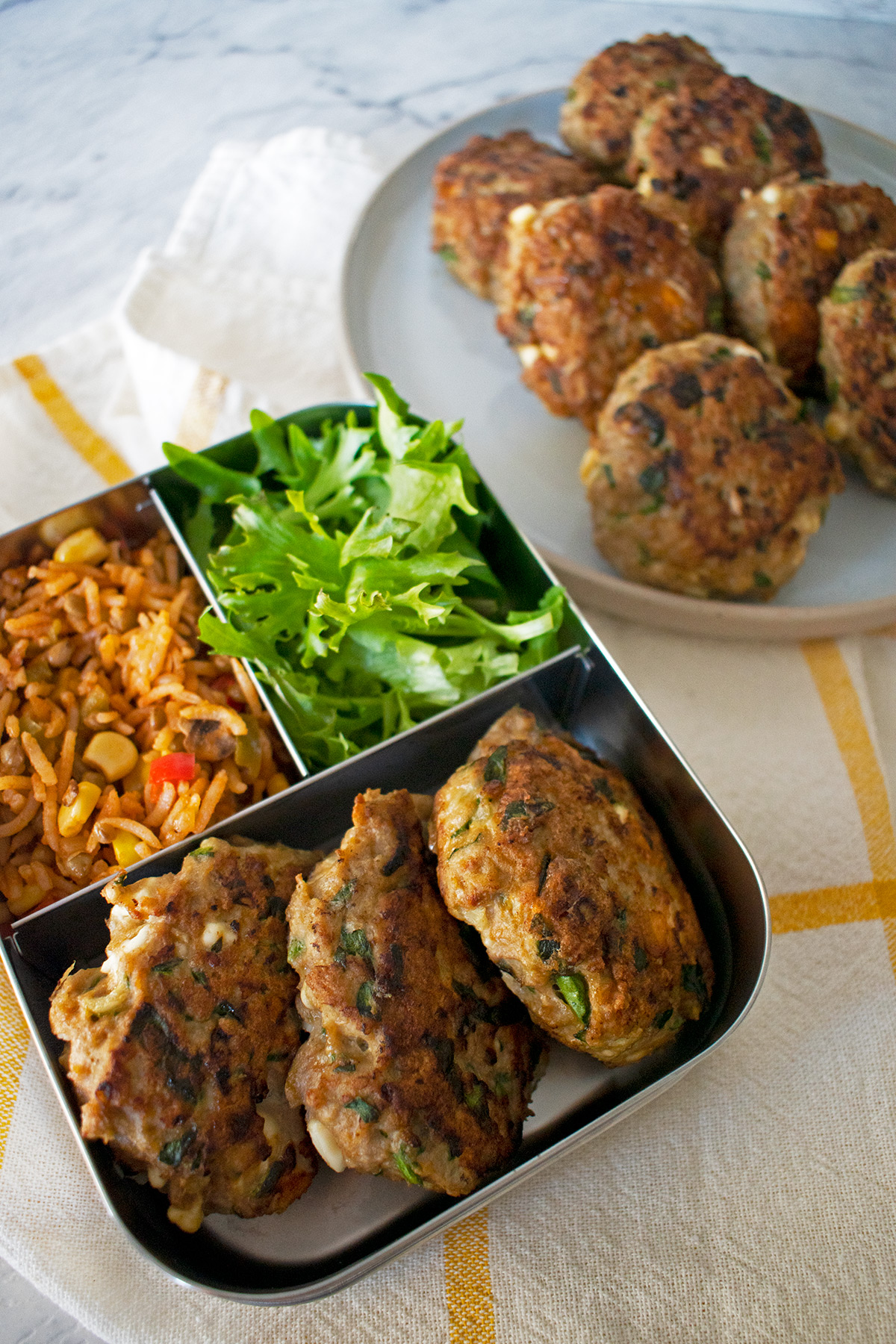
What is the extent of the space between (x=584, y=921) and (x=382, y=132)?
368cm

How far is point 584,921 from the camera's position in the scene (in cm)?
165

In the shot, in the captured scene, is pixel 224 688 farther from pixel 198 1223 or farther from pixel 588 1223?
pixel 588 1223

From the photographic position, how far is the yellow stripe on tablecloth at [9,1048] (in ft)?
6.39

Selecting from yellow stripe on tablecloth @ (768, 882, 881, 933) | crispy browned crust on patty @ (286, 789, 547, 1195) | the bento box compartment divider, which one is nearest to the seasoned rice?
the bento box compartment divider

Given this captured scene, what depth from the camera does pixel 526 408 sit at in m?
3.09

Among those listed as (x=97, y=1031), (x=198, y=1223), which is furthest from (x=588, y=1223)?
(x=97, y=1031)

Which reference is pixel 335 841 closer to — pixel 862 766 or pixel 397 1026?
pixel 397 1026

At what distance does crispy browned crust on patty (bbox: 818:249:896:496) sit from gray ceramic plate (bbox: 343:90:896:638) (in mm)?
207

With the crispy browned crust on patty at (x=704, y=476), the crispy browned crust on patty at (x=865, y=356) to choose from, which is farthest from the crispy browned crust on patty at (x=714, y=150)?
the crispy browned crust on patty at (x=704, y=476)

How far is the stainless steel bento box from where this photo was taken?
159 cm

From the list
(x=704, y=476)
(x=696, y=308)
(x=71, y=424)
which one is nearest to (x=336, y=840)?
(x=704, y=476)

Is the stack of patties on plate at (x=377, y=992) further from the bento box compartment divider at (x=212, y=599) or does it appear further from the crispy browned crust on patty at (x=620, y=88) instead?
the crispy browned crust on patty at (x=620, y=88)

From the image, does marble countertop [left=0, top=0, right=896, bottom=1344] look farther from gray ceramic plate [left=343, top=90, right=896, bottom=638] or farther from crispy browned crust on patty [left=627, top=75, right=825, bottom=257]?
crispy browned crust on patty [left=627, top=75, right=825, bottom=257]

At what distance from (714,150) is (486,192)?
76 cm
